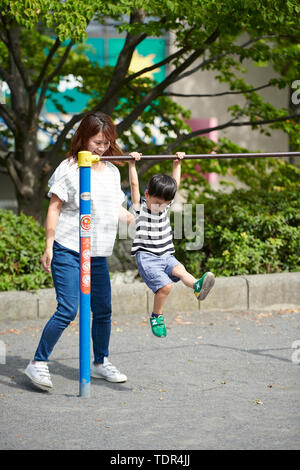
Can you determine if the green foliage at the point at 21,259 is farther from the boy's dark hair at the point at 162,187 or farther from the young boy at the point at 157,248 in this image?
the boy's dark hair at the point at 162,187

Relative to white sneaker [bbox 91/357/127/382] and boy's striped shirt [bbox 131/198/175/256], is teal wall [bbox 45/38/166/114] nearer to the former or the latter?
white sneaker [bbox 91/357/127/382]

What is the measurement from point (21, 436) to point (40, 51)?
29.0ft

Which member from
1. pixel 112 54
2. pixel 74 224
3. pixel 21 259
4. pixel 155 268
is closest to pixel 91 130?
pixel 74 224

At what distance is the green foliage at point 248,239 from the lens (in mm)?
8445

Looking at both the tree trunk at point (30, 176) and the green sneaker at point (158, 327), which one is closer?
the green sneaker at point (158, 327)

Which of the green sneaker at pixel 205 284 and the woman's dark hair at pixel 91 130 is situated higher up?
the woman's dark hair at pixel 91 130

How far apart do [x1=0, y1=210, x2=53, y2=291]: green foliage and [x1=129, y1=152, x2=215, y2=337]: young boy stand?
2673 millimetres

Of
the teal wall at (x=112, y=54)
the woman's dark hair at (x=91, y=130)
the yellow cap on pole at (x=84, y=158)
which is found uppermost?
the teal wall at (x=112, y=54)

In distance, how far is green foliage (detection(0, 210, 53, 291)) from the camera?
7.62 meters

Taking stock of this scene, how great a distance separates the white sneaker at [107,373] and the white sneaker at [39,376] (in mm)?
447

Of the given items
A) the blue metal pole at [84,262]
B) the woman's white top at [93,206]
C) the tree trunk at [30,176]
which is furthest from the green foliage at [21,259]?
the blue metal pole at [84,262]

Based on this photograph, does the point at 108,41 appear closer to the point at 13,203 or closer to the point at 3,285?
the point at 13,203

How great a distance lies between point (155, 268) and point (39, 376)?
1.06 meters

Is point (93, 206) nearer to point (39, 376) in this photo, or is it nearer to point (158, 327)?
point (158, 327)
